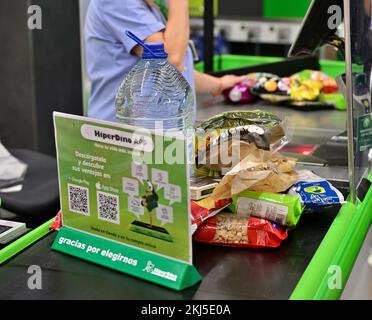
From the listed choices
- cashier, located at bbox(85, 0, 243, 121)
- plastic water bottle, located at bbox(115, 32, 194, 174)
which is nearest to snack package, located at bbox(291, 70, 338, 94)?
cashier, located at bbox(85, 0, 243, 121)

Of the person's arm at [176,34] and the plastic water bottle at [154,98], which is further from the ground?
the person's arm at [176,34]

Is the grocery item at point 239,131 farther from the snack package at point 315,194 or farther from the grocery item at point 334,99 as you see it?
the grocery item at point 334,99

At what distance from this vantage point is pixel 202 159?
1.44 metres

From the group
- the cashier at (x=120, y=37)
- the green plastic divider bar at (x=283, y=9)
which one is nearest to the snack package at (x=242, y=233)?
the cashier at (x=120, y=37)

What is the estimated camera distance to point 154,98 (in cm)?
157

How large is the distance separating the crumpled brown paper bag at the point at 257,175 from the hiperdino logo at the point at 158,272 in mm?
235

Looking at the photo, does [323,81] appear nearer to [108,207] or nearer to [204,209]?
[204,209]

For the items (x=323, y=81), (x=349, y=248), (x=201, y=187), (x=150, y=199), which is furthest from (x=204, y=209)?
(x=323, y=81)

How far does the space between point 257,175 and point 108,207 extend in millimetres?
313

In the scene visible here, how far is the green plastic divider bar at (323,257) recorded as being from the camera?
1.11 m

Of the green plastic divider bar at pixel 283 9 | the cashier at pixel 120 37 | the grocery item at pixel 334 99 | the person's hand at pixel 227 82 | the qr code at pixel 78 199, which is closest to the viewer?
the qr code at pixel 78 199

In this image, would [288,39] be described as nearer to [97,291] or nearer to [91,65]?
[91,65]

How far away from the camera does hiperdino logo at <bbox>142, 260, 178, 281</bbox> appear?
44.2 inches
